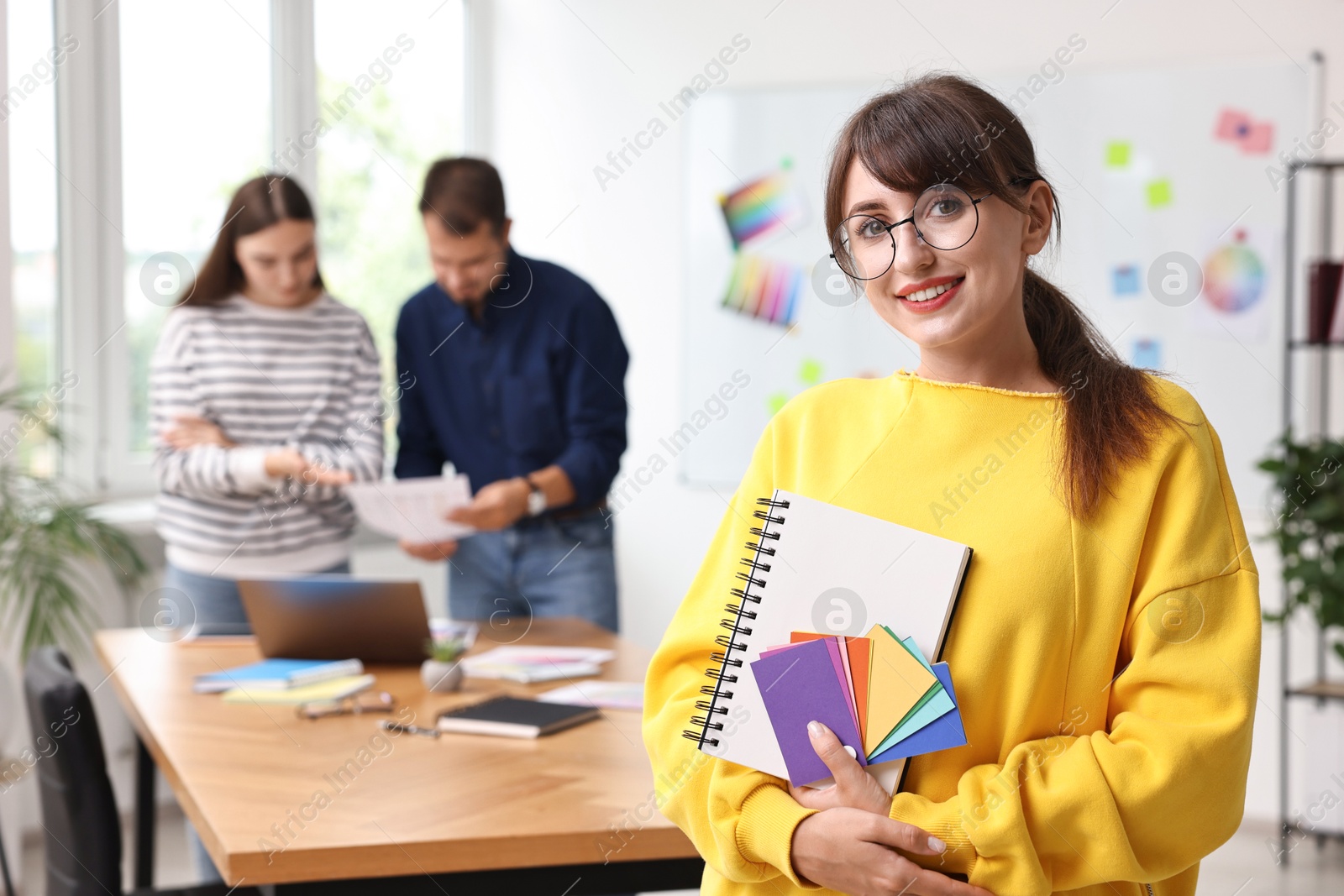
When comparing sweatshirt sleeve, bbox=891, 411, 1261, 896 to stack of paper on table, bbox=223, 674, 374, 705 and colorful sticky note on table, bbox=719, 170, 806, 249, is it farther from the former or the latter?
colorful sticky note on table, bbox=719, 170, 806, 249

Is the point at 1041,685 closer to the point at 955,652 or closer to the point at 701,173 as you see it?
the point at 955,652

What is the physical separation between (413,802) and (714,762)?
1.96 ft

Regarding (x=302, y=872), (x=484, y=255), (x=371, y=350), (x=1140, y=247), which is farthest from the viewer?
(x=1140, y=247)

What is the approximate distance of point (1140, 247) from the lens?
12.6ft

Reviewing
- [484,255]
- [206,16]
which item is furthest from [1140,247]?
[206,16]

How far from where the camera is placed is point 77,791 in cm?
178

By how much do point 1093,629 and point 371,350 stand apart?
6.70ft

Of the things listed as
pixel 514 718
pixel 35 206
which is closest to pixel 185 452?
pixel 514 718

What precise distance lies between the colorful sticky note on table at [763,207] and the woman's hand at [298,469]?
2265 millimetres

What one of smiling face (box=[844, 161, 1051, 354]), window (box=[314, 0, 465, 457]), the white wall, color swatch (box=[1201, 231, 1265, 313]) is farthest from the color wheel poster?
smiling face (box=[844, 161, 1051, 354])

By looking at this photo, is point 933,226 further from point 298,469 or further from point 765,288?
point 765,288

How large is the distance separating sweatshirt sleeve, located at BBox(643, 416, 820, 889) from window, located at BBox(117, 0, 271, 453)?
309 cm

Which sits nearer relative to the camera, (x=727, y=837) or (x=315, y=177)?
(x=727, y=837)

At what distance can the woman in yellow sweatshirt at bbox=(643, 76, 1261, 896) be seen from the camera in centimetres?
99
